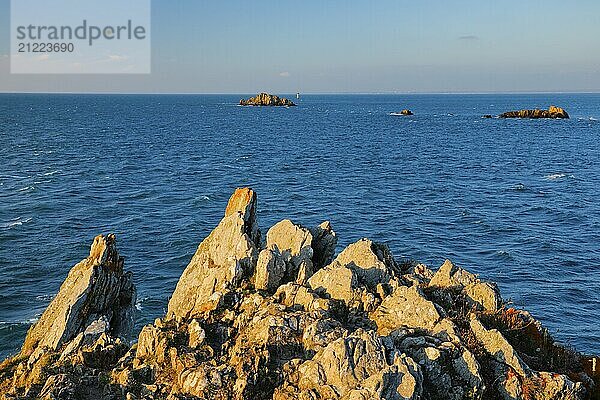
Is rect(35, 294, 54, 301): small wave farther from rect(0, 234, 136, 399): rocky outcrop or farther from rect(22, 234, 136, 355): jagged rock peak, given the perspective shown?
rect(0, 234, 136, 399): rocky outcrop

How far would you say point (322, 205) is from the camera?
6944 cm

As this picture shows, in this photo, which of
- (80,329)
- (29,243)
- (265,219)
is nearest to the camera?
(80,329)

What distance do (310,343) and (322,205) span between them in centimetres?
5274

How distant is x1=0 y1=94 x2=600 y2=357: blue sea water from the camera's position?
146 feet

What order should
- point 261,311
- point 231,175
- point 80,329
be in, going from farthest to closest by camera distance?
point 231,175 < point 80,329 < point 261,311

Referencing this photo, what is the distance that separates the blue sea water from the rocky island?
59.1 ft

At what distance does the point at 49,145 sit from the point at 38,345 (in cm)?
10925

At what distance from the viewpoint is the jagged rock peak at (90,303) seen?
25.4 metres

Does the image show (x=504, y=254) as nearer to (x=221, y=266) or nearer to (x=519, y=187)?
(x=519, y=187)

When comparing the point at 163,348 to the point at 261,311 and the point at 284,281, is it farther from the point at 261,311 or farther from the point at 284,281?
the point at 284,281

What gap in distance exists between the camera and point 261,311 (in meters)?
19.0

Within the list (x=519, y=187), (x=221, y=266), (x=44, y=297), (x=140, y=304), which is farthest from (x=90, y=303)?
(x=519, y=187)

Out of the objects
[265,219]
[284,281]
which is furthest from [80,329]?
[265,219]

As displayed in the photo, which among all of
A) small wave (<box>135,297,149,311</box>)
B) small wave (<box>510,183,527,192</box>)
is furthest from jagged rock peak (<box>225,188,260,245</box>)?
small wave (<box>510,183,527,192</box>)
